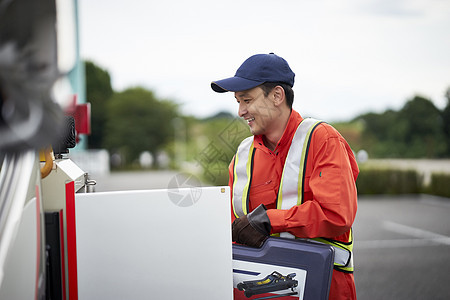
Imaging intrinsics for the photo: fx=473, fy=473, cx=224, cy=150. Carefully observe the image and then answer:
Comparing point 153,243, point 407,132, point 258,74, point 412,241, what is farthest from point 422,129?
point 153,243

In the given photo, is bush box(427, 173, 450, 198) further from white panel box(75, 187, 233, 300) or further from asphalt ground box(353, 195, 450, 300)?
white panel box(75, 187, 233, 300)

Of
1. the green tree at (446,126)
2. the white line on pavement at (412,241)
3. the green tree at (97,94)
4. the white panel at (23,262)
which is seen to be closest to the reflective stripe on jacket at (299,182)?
the white panel at (23,262)

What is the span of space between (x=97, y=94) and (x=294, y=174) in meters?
57.9

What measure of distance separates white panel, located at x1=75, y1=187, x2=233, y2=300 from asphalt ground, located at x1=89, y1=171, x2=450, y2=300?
130 millimetres

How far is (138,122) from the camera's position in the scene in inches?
2103

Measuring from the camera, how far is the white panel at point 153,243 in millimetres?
1810

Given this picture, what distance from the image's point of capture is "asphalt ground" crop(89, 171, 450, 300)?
5.64 metres

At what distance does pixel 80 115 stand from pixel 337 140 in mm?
1931

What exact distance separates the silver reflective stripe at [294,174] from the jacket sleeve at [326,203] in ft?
0.26

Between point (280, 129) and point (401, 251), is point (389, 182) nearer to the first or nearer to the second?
point (401, 251)

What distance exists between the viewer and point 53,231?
1.73 meters

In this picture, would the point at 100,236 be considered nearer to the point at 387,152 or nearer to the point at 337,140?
the point at 337,140

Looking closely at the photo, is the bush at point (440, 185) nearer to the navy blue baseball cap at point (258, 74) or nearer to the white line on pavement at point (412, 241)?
the white line on pavement at point (412, 241)

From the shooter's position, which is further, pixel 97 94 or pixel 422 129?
pixel 97 94
